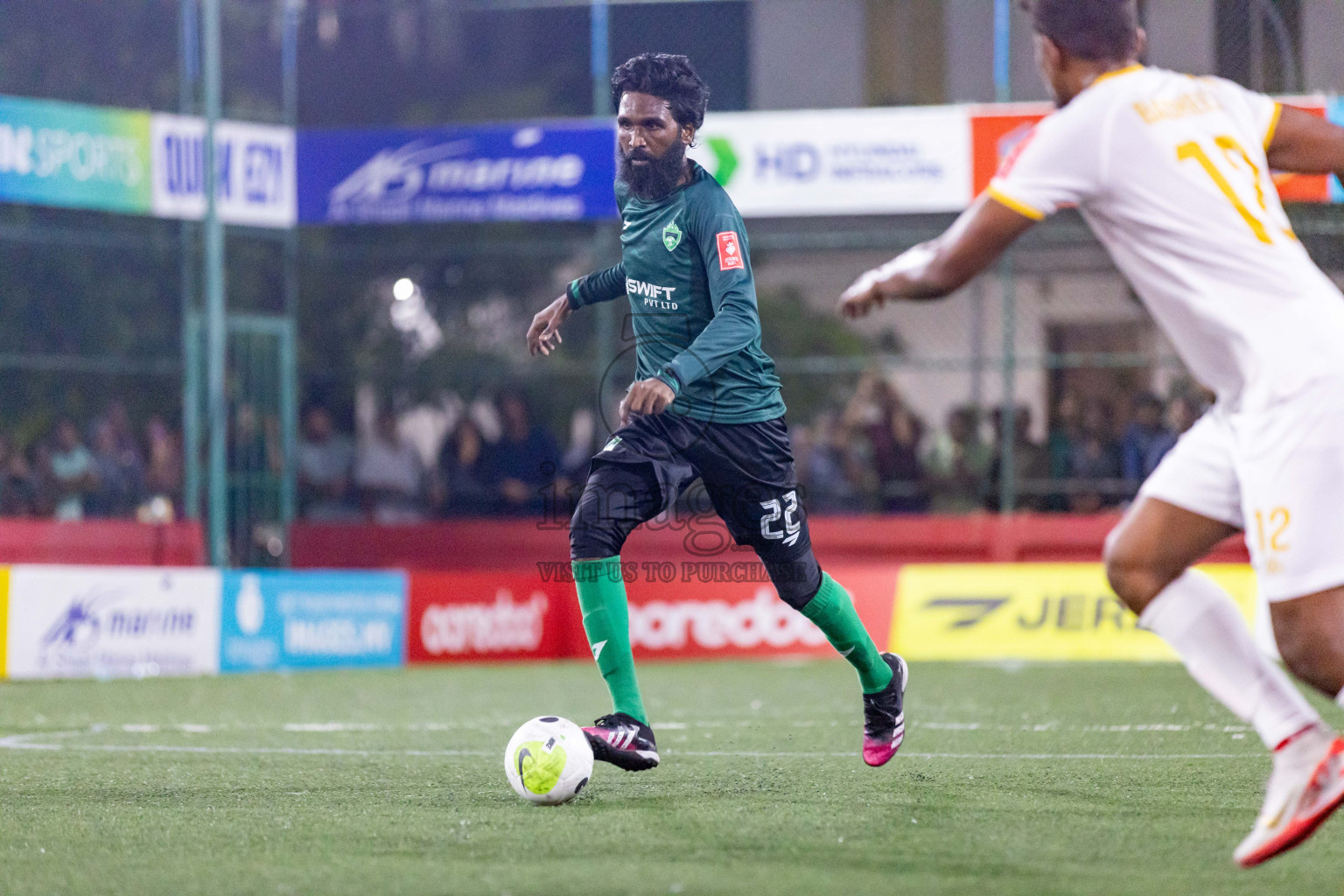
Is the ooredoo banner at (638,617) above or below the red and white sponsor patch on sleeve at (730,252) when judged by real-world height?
below

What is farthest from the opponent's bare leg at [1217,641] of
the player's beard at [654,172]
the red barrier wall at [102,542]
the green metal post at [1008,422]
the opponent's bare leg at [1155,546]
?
the green metal post at [1008,422]

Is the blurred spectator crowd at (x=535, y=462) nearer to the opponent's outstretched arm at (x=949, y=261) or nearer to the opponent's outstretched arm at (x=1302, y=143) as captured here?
the opponent's outstretched arm at (x=949, y=261)

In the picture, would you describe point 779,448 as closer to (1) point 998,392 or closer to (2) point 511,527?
(2) point 511,527

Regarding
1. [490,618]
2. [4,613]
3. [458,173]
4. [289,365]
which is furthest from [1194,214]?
[289,365]

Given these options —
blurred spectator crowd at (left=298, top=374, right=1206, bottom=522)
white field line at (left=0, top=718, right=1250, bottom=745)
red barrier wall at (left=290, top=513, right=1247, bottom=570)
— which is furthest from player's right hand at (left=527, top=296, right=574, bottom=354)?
blurred spectator crowd at (left=298, top=374, right=1206, bottom=522)

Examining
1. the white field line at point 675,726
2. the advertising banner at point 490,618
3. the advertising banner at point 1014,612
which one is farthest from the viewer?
the advertising banner at point 490,618

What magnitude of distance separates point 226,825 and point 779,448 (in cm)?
215

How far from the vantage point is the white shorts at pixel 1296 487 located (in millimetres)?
3885

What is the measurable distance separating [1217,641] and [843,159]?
12746 mm

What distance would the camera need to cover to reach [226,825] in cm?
499

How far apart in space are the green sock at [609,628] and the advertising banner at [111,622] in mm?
7807

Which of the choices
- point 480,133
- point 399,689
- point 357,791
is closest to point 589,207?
point 480,133

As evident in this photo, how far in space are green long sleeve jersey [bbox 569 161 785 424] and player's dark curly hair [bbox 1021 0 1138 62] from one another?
5.67 feet

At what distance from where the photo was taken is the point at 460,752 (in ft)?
23.0
